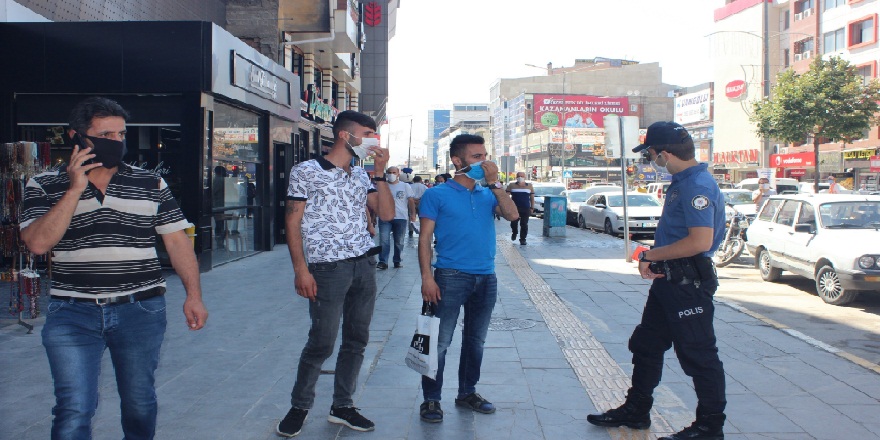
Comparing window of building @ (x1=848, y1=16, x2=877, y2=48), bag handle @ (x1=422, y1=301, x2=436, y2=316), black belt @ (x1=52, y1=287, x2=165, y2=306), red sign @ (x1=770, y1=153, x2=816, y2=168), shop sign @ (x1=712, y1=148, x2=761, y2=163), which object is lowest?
bag handle @ (x1=422, y1=301, x2=436, y2=316)

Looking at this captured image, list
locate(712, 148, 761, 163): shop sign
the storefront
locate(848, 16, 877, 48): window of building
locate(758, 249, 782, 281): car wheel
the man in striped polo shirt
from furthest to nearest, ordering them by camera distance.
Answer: locate(712, 148, 761, 163): shop sign < locate(848, 16, 877, 48): window of building < the storefront < locate(758, 249, 782, 281): car wheel < the man in striped polo shirt

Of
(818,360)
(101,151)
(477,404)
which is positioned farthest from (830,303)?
(101,151)

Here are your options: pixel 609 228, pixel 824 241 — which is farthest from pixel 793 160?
pixel 824 241

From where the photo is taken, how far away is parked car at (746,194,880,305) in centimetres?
895

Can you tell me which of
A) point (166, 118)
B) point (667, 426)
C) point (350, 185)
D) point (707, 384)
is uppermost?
point (166, 118)

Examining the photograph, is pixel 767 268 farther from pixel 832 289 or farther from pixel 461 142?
pixel 461 142

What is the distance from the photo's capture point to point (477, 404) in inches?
186

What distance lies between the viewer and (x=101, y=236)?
3.04 m

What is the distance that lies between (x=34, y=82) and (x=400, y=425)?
391 inches

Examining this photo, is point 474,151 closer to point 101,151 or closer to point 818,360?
point 101,151

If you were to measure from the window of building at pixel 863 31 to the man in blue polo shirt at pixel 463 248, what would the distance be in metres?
41.1

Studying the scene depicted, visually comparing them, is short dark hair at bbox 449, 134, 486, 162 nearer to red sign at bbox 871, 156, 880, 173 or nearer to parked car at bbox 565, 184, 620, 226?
parked car at bbox 565, 184, 620, 226

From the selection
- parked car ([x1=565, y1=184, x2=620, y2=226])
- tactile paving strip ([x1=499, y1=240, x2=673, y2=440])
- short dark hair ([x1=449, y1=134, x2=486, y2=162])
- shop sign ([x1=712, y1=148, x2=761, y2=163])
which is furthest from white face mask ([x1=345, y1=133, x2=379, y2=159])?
shop sign ([x1=712, y1=148, x2=761, y2=163])

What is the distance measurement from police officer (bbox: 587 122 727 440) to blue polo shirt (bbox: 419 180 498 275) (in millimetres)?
954
